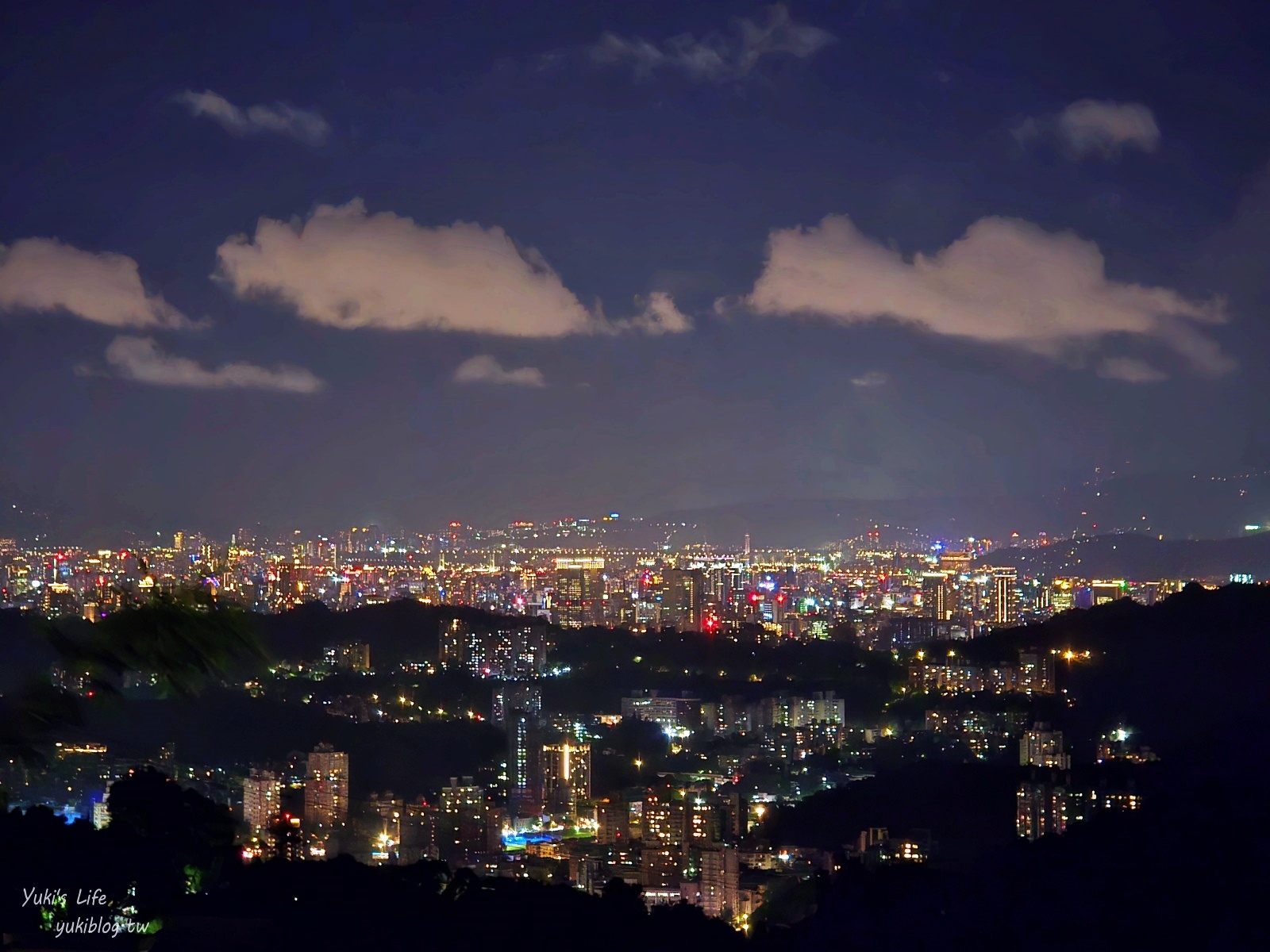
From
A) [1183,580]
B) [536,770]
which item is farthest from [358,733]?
[1183,580]

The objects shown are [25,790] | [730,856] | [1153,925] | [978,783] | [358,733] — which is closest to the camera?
[25,790]

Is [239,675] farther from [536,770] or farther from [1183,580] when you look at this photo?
[1183,580]

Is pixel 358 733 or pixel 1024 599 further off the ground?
pixel 1024 599

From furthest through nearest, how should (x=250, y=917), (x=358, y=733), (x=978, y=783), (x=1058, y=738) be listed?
(x=358, y=733) < (x=1058, y=738) < (x=978, y=783) < (x=250, y=917)

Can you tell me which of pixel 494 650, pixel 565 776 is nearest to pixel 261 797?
pixel 565 776

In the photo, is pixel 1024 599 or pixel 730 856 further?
pixel 1024 599

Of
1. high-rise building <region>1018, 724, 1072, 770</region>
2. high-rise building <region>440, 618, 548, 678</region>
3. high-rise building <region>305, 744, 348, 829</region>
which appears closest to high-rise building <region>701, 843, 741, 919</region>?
high-rise building <region>305, 744, 348, 829</region>

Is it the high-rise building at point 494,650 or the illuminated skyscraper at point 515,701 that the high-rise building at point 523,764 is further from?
the high-rise building at point 494,650
